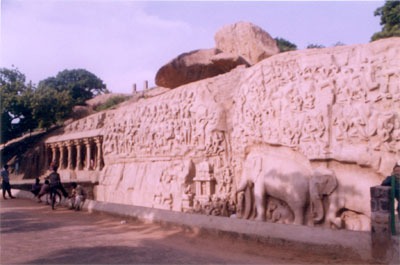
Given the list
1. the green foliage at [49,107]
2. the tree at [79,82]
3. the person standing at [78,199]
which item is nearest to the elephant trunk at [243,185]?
the person standing at [78,199]

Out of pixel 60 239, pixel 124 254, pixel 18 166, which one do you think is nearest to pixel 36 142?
pixel 18 166

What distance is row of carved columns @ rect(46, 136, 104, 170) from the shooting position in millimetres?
21594

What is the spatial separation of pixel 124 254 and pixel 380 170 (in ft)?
20.1

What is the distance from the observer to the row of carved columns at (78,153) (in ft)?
70.8

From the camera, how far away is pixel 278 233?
6.14 meters

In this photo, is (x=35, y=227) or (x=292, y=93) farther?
(x=292, y=93)

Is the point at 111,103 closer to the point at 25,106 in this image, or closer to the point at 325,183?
the point at 25,106

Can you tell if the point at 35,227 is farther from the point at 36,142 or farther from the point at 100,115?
the point at 36,142

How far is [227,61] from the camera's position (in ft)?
55.0

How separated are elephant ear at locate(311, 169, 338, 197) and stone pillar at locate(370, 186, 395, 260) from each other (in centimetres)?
342

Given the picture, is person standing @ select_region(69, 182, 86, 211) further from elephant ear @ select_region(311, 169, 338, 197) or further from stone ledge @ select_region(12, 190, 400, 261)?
elephant ear @ select_region(311, 169, 338, 197)

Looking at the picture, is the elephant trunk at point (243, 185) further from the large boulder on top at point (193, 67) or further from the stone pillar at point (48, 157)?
the stone pillar at point (48, 157)

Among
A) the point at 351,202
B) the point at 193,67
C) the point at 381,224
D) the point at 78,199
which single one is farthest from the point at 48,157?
the point at 381,224

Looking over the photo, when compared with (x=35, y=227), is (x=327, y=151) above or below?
above
